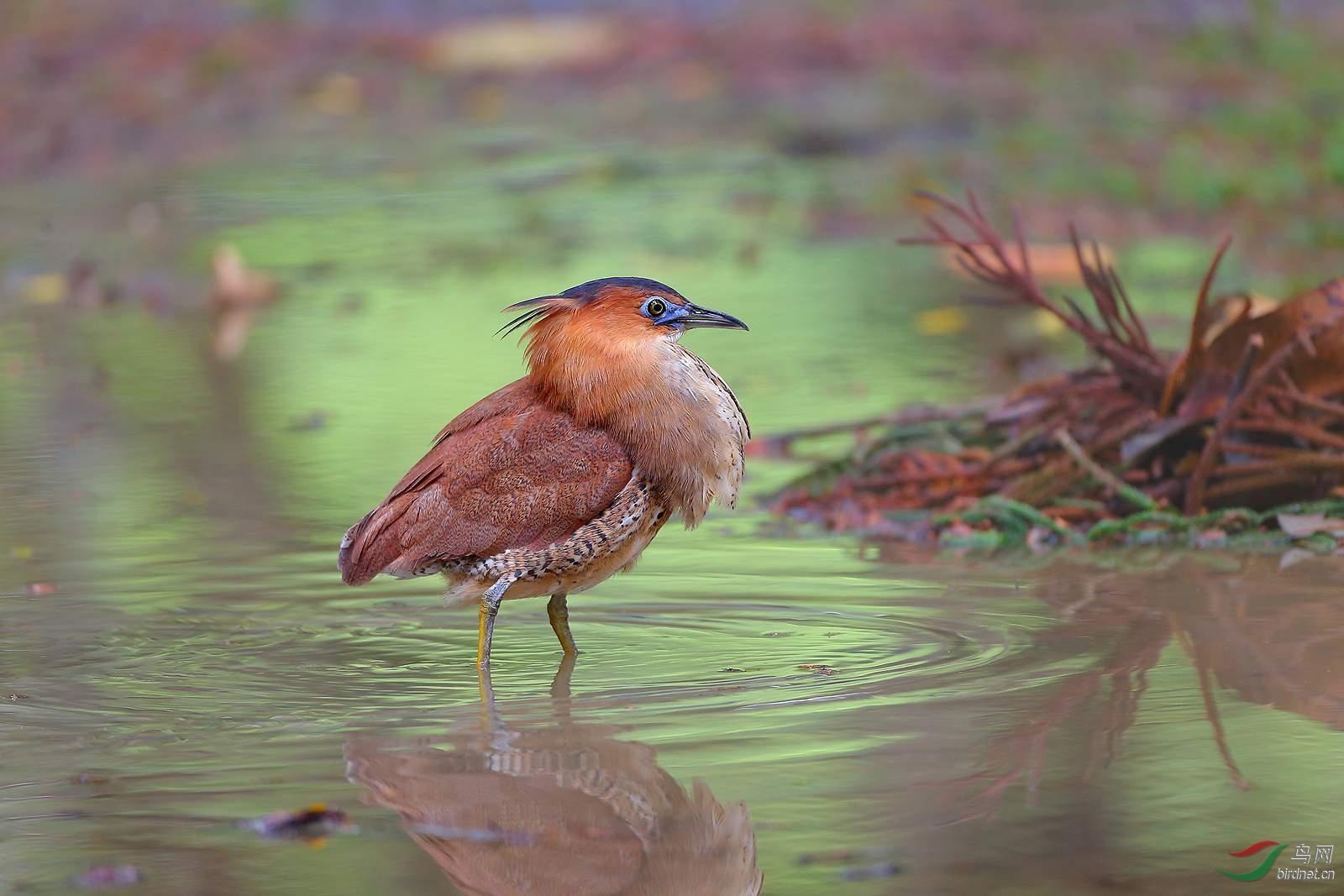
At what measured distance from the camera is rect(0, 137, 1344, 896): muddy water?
3.81 metres

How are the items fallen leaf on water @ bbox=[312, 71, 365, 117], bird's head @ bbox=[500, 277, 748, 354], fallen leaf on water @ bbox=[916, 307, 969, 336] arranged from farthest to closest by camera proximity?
fallen leaf on water @ bbox=[312, 71, 365, 117], fallen leaf on water @ bbox=[916, 307, 969, 336], bird's head @ bbox=[500, 277, 748, 354]

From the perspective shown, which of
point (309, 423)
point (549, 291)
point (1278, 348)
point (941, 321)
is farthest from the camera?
point (549, 291)

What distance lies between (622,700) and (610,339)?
93cm

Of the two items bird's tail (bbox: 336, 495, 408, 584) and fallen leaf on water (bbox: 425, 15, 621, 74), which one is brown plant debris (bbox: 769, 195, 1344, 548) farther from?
fallen leaf on water (bbox: 425, 15, 621, 74)

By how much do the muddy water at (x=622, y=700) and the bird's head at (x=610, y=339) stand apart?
675 mm

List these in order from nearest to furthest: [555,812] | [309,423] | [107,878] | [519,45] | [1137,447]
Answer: [107,878] < [555,812] < [1137,447] < [309,423] < [519,45]

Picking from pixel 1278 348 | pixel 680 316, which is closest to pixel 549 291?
pixel 1278 348

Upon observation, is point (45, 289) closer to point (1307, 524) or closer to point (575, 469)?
point (575, 469)

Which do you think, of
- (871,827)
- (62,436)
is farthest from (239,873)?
(62,436)

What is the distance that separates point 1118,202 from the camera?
42.3 feet

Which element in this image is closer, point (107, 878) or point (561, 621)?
point (107, 878)

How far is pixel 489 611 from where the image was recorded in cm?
509

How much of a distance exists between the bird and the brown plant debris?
1.44 metres

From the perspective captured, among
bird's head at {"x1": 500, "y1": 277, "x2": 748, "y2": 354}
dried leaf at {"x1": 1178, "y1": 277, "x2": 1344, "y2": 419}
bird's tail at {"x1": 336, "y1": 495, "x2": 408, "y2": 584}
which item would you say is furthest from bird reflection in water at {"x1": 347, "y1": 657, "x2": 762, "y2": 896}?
dried leaf at {"x1": 1178, "y1": 277, "x2": 1344, "y2": 419}
